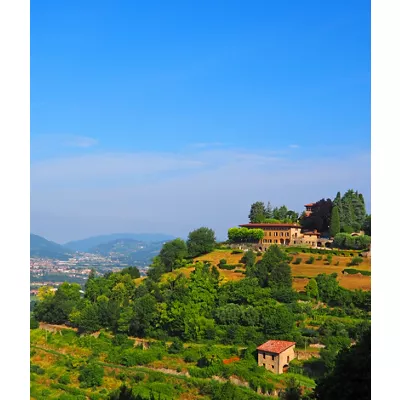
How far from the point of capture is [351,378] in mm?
2482

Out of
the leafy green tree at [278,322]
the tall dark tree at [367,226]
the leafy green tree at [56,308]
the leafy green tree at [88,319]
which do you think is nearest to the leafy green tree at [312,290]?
the leafy green tree at [278,322]

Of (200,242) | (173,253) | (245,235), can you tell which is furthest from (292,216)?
(173,253)

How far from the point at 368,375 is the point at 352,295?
7.12 metres

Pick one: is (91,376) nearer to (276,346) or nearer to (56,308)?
(276,346)

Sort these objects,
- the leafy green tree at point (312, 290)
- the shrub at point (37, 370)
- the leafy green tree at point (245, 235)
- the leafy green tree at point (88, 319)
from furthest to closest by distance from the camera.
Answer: the leafy green tree at point (245, 235)
the leafy green tree at point (312, 290)
the leafy green tree at point (88, 319)
the shrub at point (37, 370)

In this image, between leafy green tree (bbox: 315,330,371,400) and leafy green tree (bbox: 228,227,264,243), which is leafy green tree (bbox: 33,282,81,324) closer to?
leafy green tree (bbox: 228,227,264,243)

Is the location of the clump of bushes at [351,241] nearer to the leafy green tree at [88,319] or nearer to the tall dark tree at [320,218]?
the tall dark tree at [320,218]

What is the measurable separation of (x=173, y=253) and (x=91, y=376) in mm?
7005

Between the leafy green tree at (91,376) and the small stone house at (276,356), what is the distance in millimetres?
2452

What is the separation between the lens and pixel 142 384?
6496mm

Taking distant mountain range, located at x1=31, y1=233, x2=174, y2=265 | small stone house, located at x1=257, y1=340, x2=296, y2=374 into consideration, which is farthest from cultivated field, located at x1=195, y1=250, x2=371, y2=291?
distant mountain range, located at x1=31, y1=233, x2=174, y2=265

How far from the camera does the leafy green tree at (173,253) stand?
13.5m
